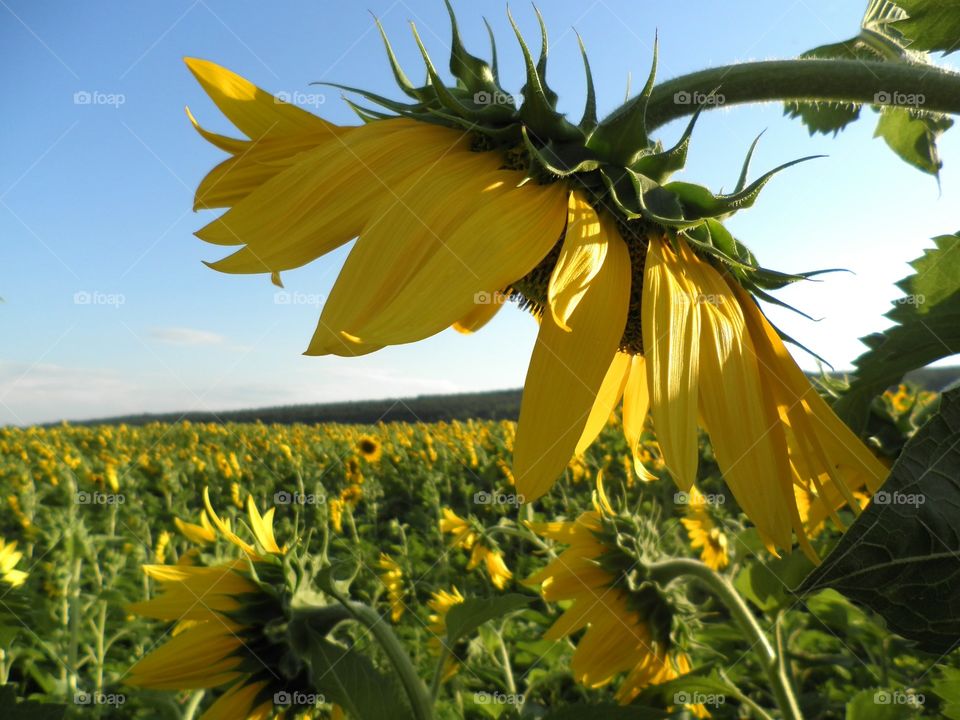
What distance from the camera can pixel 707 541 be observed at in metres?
3.29

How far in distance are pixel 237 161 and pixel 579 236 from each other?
1.71 ft

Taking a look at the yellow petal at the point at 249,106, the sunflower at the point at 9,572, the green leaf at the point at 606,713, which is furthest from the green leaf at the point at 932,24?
the sunflower at the point at 9,572

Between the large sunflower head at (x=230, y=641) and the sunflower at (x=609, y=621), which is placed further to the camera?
the sunflower at (x=609, y=621)

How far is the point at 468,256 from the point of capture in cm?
75

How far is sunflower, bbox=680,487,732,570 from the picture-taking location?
3135 millimetres

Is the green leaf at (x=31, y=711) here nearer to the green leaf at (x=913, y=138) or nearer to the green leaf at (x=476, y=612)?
the green leaf at (x=476, y=612)

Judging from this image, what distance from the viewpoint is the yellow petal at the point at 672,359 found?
2.40 feet

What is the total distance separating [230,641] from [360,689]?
439mm

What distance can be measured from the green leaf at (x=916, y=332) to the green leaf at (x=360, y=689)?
35.4 inches

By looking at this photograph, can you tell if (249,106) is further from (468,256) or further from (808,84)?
(808,84)

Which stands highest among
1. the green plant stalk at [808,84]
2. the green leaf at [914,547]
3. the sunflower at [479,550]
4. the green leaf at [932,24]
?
the green leaf at [932,24]

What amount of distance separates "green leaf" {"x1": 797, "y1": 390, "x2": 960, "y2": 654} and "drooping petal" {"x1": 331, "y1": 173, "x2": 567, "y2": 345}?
403mm

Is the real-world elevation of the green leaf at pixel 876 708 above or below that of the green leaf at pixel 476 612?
below

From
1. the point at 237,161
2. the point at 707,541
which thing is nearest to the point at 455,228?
the point at 237,161
